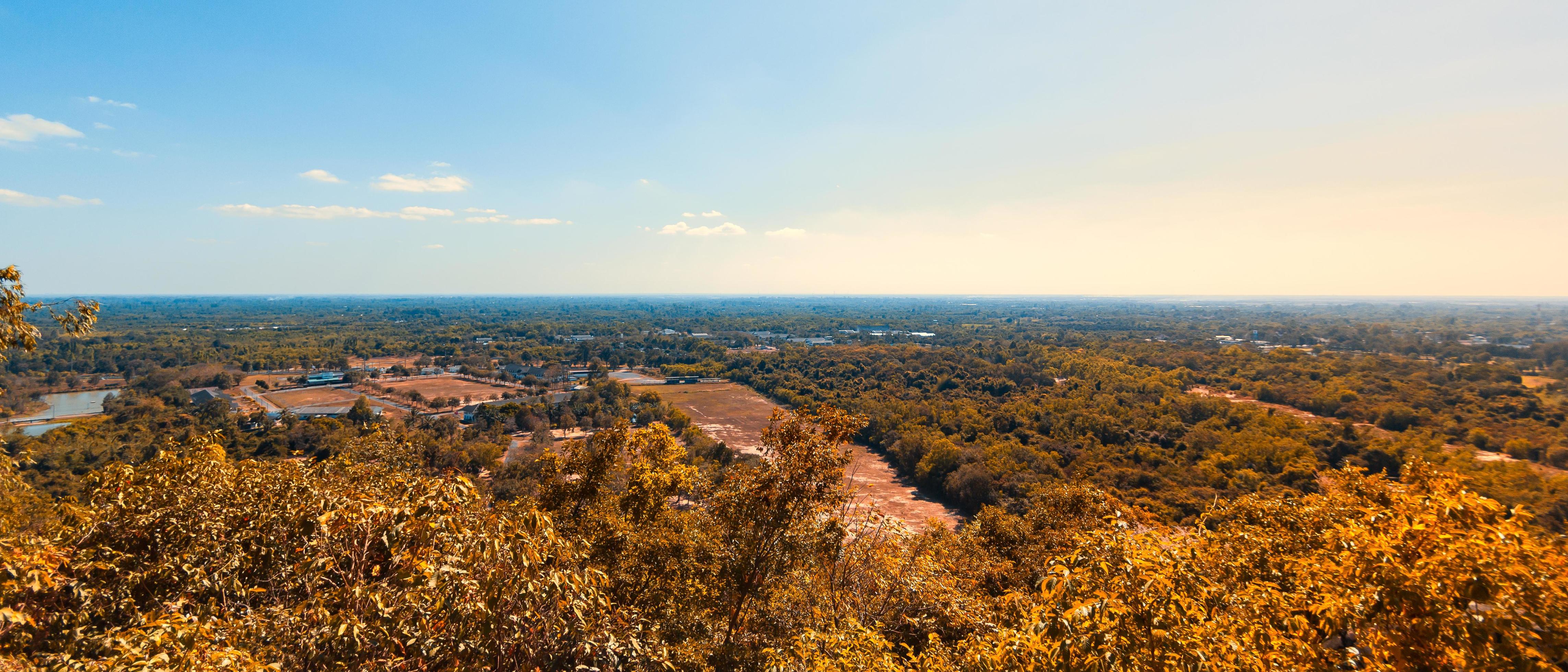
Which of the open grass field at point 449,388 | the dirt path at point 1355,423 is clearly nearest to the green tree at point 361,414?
the open grass field at point 449,388

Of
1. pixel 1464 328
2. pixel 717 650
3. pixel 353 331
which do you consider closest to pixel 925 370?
pixel 717 650

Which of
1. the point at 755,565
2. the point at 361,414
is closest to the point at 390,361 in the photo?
the point at 361,414

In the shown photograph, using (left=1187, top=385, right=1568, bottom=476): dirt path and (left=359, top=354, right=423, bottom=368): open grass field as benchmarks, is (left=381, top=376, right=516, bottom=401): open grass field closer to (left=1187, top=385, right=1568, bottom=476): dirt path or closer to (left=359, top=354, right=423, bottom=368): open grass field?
(left=359, top=354, right=423, bottom=368): open grass field

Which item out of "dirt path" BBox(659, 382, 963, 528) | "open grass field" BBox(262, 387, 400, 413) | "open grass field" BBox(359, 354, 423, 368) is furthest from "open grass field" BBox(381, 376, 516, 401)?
"dirt path" BBox(659, 382, 963, 528)

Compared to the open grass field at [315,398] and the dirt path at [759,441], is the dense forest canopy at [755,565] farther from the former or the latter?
the open grass field at [315,398]

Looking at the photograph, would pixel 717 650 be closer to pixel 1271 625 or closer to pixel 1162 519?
pixel 1271 625

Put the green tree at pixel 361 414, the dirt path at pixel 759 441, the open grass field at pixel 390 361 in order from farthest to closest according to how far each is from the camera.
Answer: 1. the open grass field at pixel 390 361
2. the green tree at pixel 361 414
3. the dirt path at pixel 759 441

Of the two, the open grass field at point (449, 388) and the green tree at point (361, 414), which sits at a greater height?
the green tree at point (361, 414)
